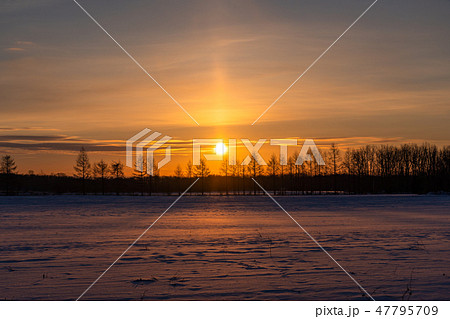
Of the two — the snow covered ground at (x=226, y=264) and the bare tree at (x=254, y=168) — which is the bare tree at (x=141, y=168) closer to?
the bare tree at (x=254, y=168)

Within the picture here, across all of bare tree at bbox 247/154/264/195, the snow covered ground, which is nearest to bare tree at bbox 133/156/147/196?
bare tree at bbox 247/154/264/195

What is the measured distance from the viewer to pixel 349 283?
8.80 meters

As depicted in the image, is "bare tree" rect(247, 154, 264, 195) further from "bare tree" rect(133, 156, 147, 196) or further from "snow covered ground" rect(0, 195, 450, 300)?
"snow covered ground" rect(0, 195, 450, 300)

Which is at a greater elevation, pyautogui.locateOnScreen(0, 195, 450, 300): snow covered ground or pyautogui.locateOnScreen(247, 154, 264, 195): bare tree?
pyautogui.locateOnScreen(247, 154, 264, 195): bare tree

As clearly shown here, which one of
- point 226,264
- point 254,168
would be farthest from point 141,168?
point 226,264

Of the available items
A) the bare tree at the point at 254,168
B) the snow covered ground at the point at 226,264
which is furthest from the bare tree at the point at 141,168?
the snow covered ground at the point at 226,264

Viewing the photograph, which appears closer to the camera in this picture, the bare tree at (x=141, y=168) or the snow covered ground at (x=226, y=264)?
the snow covered ground at (x=226, y=264)

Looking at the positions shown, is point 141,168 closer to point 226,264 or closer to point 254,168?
point 254,168

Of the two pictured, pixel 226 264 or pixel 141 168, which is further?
pixel 141 168

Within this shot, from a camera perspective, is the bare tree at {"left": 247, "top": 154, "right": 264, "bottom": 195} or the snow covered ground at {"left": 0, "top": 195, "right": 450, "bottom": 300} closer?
the snow covered ground at {"left": 0, "top": 195, "right": 450, "bottom": 300}

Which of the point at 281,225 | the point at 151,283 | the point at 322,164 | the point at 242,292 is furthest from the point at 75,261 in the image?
the point at 322,164

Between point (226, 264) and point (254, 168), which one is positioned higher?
point (254, 168)

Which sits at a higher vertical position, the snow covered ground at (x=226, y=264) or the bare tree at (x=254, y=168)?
the bare tree at (x=254, y=168)
